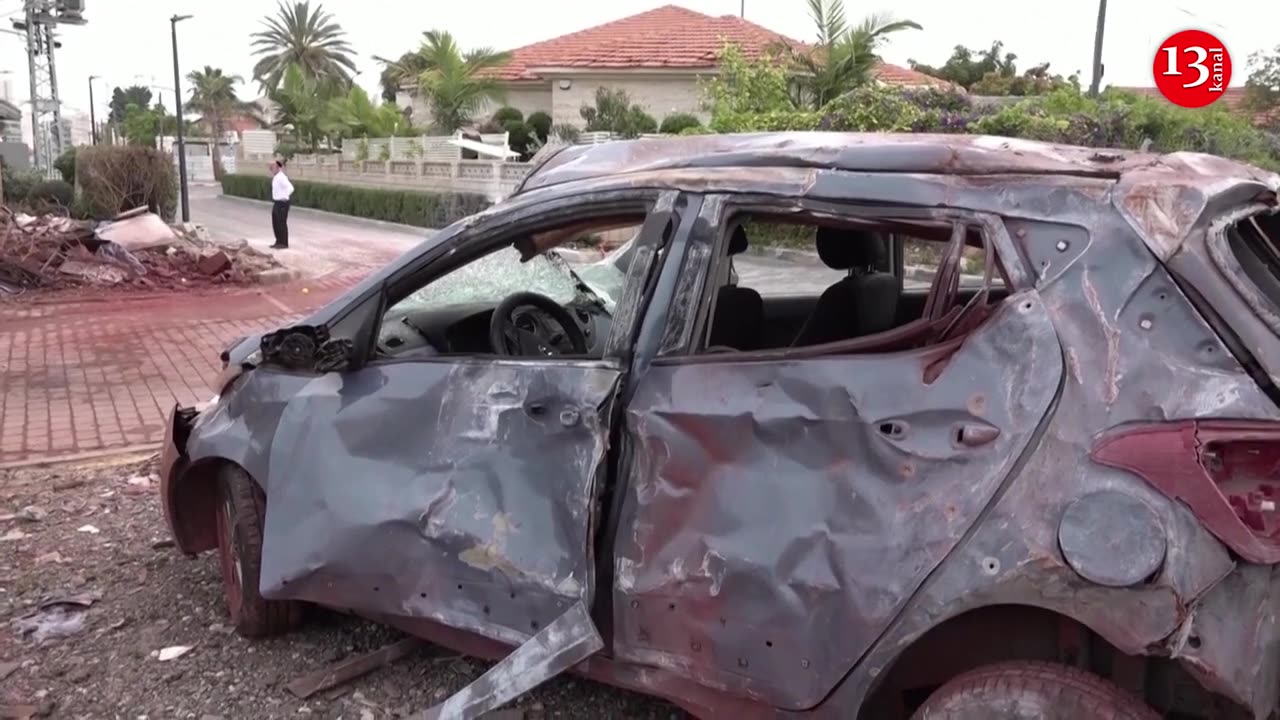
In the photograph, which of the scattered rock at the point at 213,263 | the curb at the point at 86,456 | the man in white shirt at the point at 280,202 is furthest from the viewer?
the man in white shirt at the point at 280,202

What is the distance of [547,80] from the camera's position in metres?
29.0

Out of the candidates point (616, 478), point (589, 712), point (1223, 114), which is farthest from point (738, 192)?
point (1223, 114)

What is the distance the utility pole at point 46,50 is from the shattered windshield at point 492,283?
4011cm

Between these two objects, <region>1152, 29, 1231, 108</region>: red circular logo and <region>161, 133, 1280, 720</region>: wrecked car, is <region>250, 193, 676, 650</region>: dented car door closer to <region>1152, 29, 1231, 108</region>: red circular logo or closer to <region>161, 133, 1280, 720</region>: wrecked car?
<region>161, 133, 1280, 720</region>: wrecked car

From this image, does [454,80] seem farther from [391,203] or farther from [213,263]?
[213,263]

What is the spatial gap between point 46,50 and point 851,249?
44.7 metres

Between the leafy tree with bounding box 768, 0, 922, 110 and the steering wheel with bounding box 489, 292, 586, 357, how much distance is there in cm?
1453

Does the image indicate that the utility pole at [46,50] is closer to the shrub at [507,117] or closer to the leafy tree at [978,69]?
the shrub at [507,117]

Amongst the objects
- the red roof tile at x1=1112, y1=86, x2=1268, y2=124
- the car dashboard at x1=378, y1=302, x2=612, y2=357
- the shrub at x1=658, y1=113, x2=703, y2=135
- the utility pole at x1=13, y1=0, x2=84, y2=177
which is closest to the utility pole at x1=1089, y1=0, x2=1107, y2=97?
the red roof tile at x1=1112, y1=86, x2=1268, y2=124

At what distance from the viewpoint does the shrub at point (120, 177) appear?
17719 millimetres

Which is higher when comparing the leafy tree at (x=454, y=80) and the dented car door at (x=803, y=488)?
the leafy tree at (x=454, y=80)

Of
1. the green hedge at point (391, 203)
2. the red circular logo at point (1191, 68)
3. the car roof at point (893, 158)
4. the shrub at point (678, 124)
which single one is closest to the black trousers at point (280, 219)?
the green hedge at point (391, 203)

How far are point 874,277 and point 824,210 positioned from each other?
1.19 metres

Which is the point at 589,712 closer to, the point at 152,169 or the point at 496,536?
the point at 496,536
